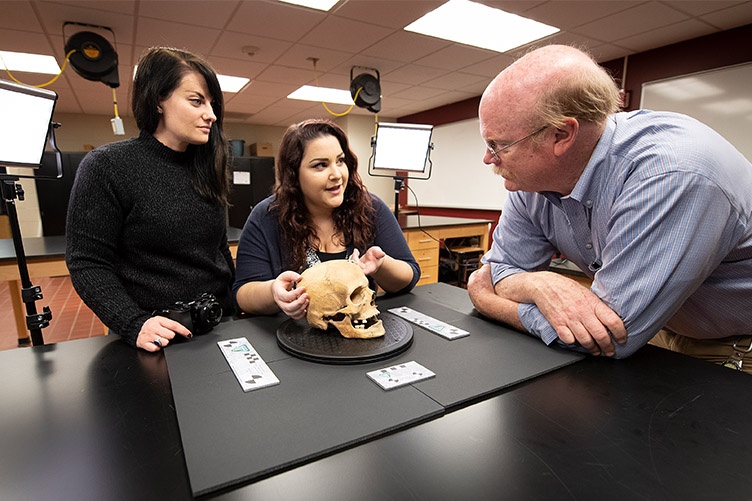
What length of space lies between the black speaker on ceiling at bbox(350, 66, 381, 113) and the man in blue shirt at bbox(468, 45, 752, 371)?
404 centimetres

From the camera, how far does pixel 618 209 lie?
3.01 feet

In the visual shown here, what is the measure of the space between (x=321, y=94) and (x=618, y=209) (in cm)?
615

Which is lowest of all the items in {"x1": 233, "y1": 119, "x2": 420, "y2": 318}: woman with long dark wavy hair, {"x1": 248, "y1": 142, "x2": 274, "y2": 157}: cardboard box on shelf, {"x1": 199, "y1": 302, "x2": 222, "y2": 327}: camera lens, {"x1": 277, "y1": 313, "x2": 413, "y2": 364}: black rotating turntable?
{"x1": 277, "y1": 313, "x2": 413, "y2": 364}: black rotating turntable

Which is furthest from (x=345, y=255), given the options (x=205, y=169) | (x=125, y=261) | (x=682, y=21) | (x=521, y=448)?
(x=682, y=21)

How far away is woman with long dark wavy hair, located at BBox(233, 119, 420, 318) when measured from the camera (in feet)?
4.66

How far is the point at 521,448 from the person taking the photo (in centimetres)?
62

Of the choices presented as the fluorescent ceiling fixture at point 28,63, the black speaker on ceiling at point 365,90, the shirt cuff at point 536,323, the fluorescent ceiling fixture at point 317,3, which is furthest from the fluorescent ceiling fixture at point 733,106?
the fluorescent ceiling fixture at point 28,63

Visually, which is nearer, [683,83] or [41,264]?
[41,264]

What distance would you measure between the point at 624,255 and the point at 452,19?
11.6ft

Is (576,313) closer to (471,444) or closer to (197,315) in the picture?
(471,444)

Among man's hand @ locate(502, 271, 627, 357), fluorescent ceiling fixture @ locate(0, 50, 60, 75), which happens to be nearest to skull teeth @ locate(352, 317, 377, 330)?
man's hand @ locate(502, 271, 627, 357)

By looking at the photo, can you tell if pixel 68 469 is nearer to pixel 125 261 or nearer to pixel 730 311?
pixel 125 261

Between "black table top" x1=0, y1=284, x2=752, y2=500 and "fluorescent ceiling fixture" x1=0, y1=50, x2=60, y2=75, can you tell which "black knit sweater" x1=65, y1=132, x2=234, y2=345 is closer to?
"black table top" x1=0, y1=284, x2=752, y2=500

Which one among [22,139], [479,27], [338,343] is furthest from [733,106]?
[22,139]
